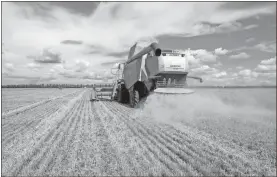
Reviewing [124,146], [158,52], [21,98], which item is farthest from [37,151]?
[21,98]

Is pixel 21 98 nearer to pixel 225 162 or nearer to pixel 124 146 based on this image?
pixel 124 146

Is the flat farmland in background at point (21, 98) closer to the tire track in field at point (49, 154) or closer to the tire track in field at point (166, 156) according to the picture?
the tire track in field at point (49, 154)

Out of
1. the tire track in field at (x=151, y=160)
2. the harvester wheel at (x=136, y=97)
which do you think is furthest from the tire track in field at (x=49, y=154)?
the harvester wheel at (x=136, y=97)

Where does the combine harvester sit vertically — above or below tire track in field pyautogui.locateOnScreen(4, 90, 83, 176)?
above

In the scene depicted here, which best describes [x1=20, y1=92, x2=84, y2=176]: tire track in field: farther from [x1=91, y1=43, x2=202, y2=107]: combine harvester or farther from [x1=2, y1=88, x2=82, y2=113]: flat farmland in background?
[x1=2, y1=88, x2=82, y2=113]: flat farmland in background

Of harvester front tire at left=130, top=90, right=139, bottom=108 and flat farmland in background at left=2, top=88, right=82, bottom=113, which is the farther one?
flat farmland in background at left=2, top=88, right=82, bottom=113

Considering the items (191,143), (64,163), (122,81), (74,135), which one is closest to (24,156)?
(64,163)

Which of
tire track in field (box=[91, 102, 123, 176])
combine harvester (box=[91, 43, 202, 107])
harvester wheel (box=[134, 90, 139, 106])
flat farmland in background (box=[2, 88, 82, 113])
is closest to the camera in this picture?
tire track in field (box=[91, 102, 123, 176])

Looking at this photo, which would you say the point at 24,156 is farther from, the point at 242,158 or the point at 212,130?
the point at 212,130

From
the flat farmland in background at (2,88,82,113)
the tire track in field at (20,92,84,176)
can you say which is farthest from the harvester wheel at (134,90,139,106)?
the flat farmland in background at (2,88,82,113)

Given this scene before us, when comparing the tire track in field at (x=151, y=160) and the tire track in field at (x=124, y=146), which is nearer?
the tire track in field at (x=151, y=160)

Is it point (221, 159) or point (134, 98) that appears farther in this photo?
point (134, 98)

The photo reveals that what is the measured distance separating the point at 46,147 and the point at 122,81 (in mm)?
11070

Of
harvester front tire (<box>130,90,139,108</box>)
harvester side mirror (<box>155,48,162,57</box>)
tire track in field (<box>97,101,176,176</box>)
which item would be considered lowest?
tire track in field (<box>97,101,176,176</box>)
